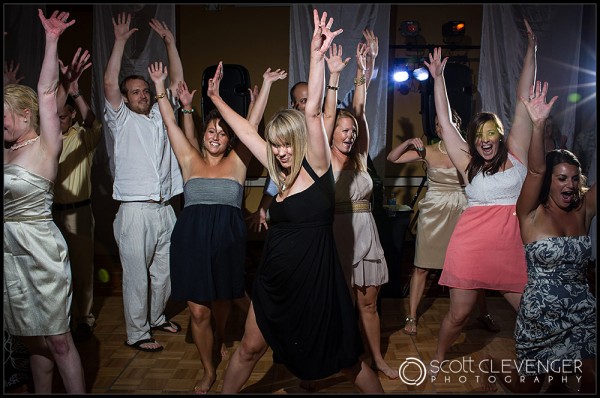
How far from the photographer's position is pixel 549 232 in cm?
237

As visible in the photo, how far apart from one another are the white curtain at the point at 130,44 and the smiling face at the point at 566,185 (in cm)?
→ 320

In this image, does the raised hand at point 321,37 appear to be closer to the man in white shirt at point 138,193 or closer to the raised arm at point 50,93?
the raised arm at point 50,93

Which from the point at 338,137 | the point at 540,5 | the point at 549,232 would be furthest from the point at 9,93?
the point at 540,5

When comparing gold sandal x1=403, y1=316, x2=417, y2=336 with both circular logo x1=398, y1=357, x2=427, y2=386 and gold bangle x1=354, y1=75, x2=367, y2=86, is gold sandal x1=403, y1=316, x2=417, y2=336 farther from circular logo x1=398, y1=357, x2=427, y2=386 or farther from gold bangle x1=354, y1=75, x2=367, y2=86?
gold bangle x1=354, y1=75, x2=367, y2=86

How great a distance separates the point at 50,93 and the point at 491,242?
214 centimetres

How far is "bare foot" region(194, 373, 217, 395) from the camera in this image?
298 cm

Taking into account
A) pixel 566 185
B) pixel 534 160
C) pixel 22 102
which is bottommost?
pixel 566 185

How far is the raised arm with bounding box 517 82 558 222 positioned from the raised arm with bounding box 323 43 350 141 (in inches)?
31.7

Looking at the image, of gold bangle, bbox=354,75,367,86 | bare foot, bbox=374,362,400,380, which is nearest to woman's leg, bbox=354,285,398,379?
bare foot, bbox=374,362,400,380

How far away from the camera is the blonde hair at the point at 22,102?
8.04 ft

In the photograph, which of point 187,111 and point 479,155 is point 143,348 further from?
point 479,155

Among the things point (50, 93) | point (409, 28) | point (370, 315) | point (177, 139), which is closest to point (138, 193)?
point (177, 139)

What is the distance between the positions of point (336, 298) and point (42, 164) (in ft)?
4.44

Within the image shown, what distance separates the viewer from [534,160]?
2.31m
